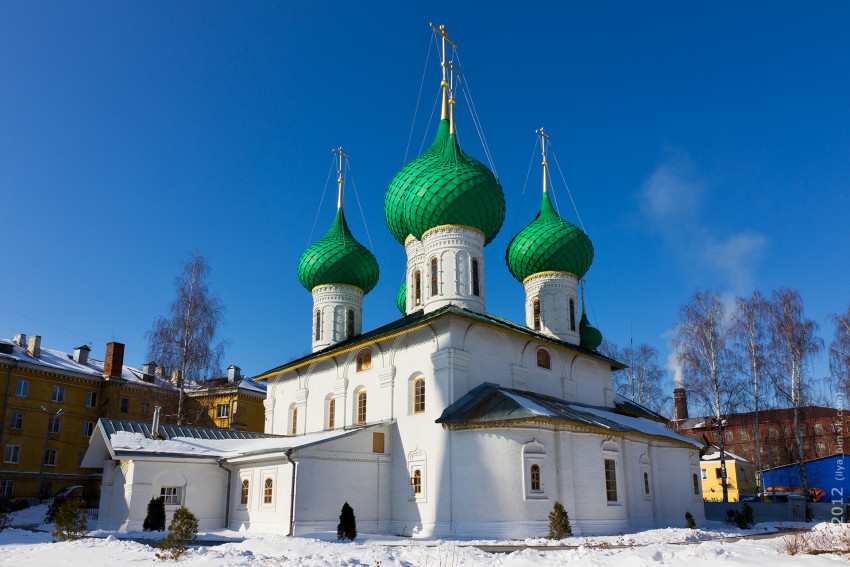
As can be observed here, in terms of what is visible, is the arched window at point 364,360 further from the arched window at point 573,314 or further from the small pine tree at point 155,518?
the arched window at point 573,314

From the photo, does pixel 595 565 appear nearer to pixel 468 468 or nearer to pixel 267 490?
pixel 468 468

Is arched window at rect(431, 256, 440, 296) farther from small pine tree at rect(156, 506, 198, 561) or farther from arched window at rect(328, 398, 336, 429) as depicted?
small pine tree at rect(156, 506, 198, 561)

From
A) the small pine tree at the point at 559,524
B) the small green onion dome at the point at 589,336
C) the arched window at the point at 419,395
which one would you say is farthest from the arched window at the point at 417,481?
the small green onion dome at the point at 589,336

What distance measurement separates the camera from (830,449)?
132 ft

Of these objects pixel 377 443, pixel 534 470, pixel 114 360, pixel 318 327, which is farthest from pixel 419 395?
pixel 114 360

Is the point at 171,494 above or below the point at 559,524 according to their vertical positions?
above

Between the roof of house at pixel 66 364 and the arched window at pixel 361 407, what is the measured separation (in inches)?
495

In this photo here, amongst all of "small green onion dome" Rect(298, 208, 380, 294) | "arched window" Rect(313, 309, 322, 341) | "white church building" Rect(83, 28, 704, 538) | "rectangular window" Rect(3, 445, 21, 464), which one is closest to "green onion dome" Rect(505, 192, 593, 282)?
"white church building" Rect(83, 28, 704, 538)

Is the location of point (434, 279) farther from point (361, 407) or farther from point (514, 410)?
point (514, 410)

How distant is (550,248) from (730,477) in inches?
1120

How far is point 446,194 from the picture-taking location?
21.3 meters

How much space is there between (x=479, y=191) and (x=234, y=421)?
76.2ft

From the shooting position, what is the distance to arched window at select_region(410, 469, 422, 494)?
17581 mm

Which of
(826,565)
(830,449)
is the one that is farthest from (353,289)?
(830,449)
